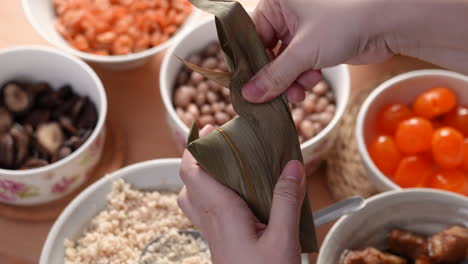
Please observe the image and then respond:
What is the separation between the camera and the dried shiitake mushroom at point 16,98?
1055mm

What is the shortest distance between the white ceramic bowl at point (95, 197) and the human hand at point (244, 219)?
22 cm

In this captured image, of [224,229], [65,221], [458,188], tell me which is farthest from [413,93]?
[65,221]

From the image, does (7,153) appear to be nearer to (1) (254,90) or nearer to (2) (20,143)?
(2) (20,143)

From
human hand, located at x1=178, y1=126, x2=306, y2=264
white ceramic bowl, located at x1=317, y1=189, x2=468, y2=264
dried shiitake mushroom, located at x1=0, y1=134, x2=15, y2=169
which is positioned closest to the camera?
human hand, located at x1=178, y1=126, x2=306, y2=264

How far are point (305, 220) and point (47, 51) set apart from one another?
0.60 meters

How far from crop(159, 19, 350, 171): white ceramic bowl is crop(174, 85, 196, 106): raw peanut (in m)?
0.02

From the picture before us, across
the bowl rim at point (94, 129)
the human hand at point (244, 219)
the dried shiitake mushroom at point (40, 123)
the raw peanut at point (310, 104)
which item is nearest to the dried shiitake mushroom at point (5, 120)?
the dried shiitake mushroom at point (40, 123)

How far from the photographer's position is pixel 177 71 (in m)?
1.10

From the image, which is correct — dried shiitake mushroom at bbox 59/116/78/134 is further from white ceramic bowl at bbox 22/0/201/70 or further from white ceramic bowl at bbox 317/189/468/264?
white ceramic bowl at bbox 317/189/468/264

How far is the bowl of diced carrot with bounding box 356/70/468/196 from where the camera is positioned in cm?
94

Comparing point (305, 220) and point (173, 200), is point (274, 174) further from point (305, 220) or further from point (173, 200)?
point (173, 200)

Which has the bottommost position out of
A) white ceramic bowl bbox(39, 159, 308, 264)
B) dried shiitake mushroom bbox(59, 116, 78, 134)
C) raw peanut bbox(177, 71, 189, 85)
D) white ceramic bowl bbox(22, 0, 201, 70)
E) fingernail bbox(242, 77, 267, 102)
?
white ceramic bowl bbox(39, 159, 308, 264)

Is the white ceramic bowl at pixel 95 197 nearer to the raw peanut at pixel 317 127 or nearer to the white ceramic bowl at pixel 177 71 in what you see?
the white ceramic bowl at pixel 177 71

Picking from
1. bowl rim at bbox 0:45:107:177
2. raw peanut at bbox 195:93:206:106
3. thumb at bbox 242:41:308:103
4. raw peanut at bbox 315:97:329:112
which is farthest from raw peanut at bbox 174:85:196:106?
thumb at bbox 242:41:308:103
